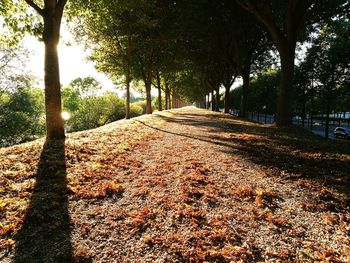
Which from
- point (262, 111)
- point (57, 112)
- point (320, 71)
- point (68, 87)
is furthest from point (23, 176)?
point (68, 87)

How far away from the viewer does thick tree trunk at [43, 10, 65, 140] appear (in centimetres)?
920

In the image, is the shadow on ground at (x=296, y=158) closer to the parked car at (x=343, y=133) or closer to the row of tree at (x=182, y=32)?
the row of tree at (x=182, y=32)

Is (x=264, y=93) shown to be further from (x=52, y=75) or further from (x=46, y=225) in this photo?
(x=46, y=225)

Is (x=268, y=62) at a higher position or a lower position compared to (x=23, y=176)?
higher

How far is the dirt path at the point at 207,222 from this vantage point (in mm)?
3014

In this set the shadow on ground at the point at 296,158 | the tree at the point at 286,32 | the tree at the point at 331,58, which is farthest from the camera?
the tree at the point at 331,58

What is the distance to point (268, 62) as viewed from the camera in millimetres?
31578

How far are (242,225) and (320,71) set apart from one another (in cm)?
2944

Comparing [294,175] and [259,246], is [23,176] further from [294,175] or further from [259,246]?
[294,175]

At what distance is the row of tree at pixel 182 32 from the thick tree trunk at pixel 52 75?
0.04 meters

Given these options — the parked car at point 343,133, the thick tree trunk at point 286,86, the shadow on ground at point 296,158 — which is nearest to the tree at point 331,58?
the parked car at point 343,133

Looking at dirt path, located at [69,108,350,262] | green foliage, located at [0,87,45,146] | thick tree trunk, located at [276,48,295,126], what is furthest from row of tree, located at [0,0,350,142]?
green foliage, located at [0,87,45,146]

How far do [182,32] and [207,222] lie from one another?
23786 millimetres

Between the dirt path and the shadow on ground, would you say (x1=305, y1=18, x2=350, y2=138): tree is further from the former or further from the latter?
the dirt path
